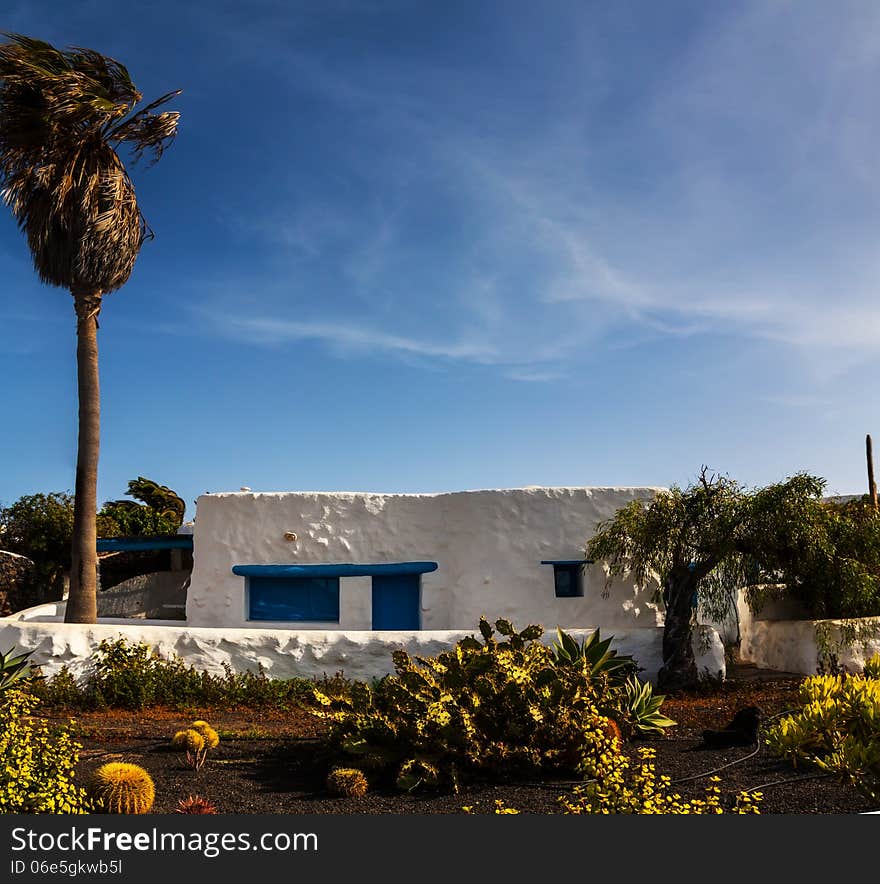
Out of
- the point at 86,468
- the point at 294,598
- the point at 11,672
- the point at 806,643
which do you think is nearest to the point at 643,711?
the point at 806,643

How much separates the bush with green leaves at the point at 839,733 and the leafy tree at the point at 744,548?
242 inches

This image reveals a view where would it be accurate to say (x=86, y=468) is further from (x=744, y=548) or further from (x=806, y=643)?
(x=806, y=643)

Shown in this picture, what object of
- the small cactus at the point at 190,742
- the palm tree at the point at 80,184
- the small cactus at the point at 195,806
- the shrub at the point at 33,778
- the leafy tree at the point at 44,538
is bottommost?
the small cactus at the point at 195,806

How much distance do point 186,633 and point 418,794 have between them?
287 inches

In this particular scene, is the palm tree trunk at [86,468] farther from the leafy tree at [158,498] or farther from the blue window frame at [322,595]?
the leafy tree at [158,498]

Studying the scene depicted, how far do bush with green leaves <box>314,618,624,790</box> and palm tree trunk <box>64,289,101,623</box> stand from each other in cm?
1000

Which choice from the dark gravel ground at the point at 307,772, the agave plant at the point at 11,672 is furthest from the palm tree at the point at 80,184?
the dark gravel ground at the point at 307,772

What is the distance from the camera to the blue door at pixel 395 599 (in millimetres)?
18766

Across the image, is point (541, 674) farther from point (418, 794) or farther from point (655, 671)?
point (655, 671)

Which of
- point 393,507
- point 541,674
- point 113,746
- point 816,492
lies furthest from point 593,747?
point 393,507

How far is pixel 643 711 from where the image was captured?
9.85 meters

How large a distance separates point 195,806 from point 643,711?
5.39 metres

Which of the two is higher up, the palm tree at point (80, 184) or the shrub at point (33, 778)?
the palm tree at point (80, 184)

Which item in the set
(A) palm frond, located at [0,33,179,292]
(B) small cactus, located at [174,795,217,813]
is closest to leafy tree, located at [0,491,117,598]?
(A) palm frond, located at [0,33,179,292]
